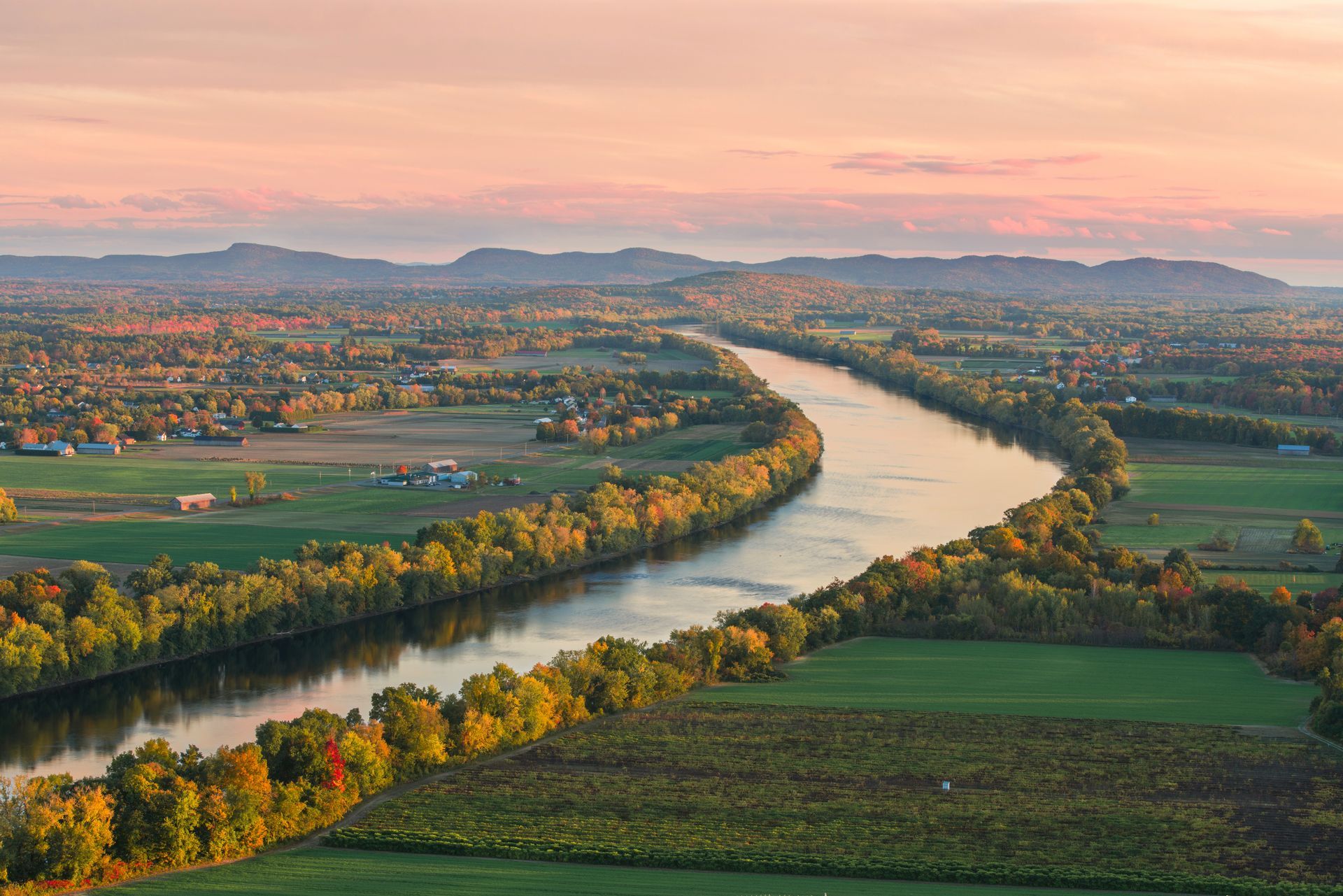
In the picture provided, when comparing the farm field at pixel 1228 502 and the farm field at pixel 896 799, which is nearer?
the farm field at pixel 896 799

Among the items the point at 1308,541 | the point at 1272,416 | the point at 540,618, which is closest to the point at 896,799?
the point at 540,618

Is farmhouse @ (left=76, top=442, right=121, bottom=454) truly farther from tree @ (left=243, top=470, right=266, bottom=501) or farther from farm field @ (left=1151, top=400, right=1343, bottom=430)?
farm field @ (left=1151, top=400, right=1343, bottom=430)

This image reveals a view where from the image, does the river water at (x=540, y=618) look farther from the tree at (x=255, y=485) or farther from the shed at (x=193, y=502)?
the tree at (x=255, y=485)

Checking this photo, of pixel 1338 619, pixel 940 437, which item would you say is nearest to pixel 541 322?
pixel 940 437

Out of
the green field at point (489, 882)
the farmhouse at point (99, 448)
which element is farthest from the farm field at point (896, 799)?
the farmhouse at point (99, 448)

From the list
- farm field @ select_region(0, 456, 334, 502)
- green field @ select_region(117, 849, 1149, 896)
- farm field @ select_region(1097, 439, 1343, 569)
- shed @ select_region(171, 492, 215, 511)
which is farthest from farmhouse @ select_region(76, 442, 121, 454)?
green field @ select_region(117, 849, 1149, 896)
